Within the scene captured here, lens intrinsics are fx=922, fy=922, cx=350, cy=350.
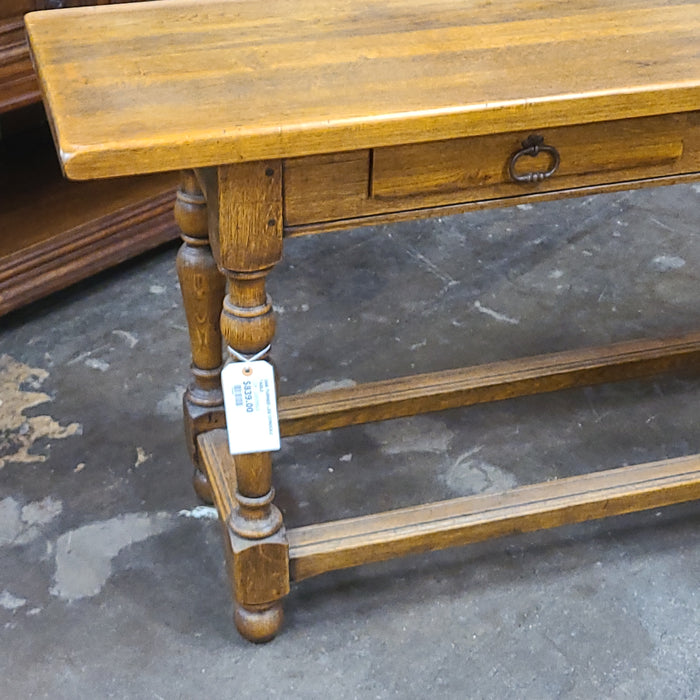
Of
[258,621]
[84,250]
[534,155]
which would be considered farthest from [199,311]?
[84,250]

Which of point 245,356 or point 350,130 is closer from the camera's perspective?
point 350,130

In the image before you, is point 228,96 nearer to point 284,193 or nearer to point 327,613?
point 284,193

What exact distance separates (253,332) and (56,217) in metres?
1.37

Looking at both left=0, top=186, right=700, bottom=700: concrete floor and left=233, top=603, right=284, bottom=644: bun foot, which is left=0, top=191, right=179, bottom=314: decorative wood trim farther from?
left=233, top=603, right=284, bottom=644: bun foot

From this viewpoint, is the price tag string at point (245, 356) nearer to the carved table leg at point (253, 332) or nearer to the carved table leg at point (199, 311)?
the carved table leg at point (253, 332)

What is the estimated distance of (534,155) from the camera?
1188 mm

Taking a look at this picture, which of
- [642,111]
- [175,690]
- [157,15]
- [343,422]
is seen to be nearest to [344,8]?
[157,15]

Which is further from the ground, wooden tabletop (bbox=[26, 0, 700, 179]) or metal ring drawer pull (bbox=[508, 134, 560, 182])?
wooden tabletop (bbox=[26, 0, 700, 179])

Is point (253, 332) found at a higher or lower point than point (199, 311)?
higher

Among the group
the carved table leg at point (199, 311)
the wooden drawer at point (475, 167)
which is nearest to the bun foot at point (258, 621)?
the carved table leg at point (199, 311)

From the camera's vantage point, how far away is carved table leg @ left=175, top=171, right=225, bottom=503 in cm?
148

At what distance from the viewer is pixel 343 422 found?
5.91ft

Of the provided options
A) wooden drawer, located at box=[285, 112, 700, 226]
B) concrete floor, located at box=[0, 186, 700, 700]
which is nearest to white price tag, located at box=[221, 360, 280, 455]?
wooden drawer, located at box=[285, 112, 700, 226]

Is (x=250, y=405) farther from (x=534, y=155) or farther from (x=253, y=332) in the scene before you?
(x=534, y=155)
